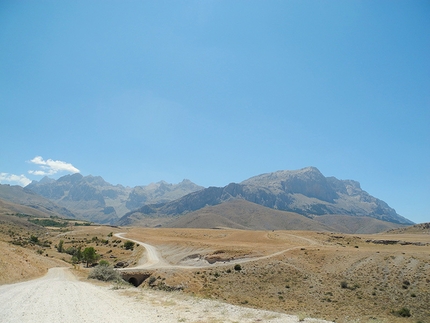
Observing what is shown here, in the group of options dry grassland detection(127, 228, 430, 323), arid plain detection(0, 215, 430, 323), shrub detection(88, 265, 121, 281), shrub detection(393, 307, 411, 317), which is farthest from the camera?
shrub detection(88, 265, 121, 281)

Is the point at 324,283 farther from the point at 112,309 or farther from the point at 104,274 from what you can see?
the point at 112,309

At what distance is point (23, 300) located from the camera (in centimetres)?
2162

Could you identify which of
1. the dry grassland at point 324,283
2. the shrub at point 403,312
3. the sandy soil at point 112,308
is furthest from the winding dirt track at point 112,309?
the shrub at point 403,312

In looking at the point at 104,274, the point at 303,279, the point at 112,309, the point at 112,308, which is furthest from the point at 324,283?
the point at 112,309

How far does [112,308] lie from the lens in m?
20.4

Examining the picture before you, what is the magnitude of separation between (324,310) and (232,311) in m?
17.2

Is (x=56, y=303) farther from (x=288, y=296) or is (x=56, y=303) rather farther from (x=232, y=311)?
(x=288, y=296)

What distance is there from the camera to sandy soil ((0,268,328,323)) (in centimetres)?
1802

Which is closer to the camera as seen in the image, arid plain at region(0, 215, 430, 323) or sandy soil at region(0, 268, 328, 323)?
sandy soil at region(0, 268, 328, 323)

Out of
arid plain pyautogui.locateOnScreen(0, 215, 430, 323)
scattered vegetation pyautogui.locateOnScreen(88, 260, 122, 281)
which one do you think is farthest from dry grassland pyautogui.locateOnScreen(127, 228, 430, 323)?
scattered vegetation pyautogui.locateOnScreen(88, 260, 122, 281)

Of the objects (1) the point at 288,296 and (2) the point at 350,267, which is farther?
(2) the point at 350,267

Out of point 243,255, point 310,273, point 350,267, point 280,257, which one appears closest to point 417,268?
point 350,267

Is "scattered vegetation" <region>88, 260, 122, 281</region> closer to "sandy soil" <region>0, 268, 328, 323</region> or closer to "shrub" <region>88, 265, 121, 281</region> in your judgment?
"shrub" <region>88, 265, 121, 281</region>

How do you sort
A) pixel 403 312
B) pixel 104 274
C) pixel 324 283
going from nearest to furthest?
pixel 403 312
pixel 104 274
pixel 324 283
